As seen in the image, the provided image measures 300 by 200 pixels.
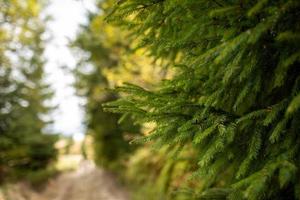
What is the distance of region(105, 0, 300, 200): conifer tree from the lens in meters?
1.86

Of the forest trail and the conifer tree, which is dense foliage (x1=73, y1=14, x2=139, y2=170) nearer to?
the forest trail

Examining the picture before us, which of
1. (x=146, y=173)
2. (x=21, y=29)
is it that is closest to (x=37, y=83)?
(x=21, y=29)

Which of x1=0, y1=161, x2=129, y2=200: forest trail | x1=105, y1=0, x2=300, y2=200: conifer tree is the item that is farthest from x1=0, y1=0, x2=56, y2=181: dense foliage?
x1=105, y1=0, x2=300, y2=200: conifer tree

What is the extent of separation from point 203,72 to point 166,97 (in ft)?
1.08

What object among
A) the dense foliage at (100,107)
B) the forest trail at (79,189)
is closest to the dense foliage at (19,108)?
the forest trail at (79,189)

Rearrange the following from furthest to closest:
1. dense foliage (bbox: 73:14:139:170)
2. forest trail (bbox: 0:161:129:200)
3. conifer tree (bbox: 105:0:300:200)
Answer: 1. dense foliage (bbox: 73:14:139:170)
2. forest trail (bbox: 0:161:129:200)
3. conifer tree (bbox: 105:0:300:200)

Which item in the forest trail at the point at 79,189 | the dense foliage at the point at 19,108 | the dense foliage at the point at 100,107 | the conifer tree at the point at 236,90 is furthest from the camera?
the dense foliage at the point at 100,107

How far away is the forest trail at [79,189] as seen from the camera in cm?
1185

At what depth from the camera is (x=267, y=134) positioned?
2.27 meters

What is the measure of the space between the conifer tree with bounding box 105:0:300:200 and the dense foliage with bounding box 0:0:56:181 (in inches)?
322

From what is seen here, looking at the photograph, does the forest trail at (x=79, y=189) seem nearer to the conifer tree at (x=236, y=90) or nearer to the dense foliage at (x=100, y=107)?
the dense foliage at (x=100, y=107)

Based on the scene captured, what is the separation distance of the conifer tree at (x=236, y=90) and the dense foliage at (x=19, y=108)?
818 cm

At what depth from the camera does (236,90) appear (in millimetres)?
2393

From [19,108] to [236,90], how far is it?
10704 mm
